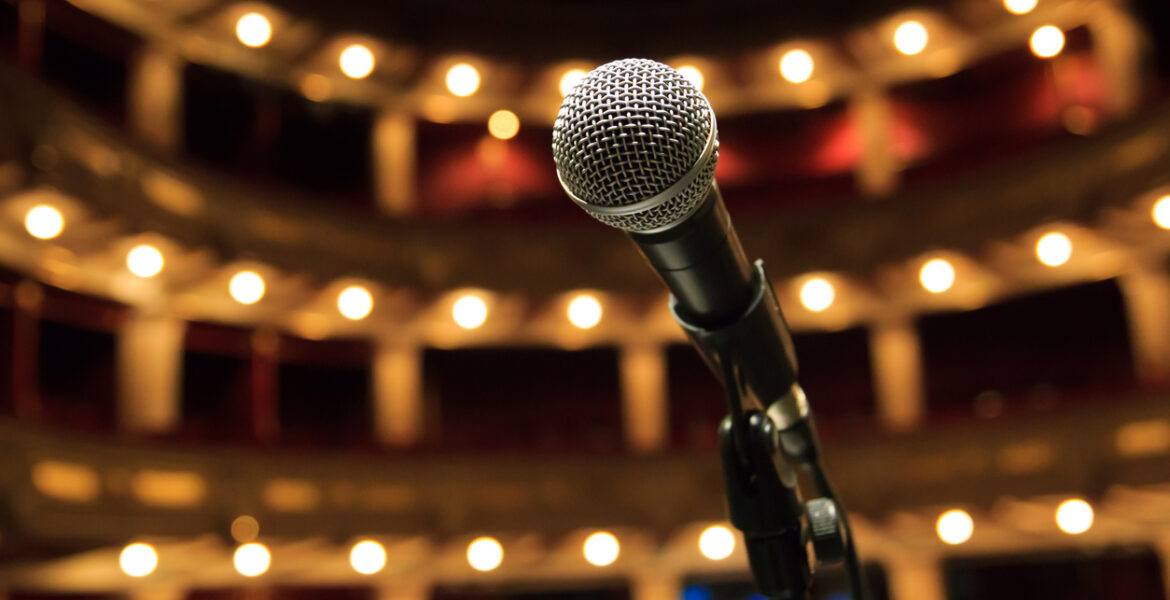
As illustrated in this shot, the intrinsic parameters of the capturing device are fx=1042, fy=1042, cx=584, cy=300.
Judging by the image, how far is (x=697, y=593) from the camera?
15609 mm

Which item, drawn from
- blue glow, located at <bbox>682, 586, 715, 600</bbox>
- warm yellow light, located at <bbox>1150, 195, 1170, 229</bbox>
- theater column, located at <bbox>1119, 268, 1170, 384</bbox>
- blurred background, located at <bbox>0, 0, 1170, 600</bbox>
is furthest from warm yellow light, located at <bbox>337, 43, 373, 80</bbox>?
theater column, located at <bbox>1119, 268, 1170, 384</bbox>

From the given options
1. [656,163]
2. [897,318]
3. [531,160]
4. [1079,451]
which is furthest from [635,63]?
[531,160]

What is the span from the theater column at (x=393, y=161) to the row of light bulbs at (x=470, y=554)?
5.09 meters

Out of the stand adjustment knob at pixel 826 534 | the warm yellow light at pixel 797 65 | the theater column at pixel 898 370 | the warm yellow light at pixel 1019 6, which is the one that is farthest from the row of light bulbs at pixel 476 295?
the stand adjustment knob at pixel 826 534

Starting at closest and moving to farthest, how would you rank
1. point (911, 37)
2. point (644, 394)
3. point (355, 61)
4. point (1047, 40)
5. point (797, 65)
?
point (1047, 40)
point (911, 37)
point (355, 61)
point (644, 394)
point (797, 65)

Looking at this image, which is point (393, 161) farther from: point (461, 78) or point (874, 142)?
point (874, 142)

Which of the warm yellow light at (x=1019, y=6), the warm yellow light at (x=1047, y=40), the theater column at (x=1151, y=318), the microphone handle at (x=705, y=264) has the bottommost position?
the microphone handle at (x=705, y=264)

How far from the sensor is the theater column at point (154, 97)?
13055 mm

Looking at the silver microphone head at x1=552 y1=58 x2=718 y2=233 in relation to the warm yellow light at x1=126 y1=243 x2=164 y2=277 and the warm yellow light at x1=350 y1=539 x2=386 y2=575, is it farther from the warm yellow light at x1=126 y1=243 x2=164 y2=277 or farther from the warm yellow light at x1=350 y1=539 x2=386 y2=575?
the warm yellow light at x1=350 y1=539 x2=386 y2=575

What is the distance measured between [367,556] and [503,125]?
7.50 meters

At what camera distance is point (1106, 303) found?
47.6 ft

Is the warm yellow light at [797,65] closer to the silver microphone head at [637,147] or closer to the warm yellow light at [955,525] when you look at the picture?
the warm yellow light at [955,525]

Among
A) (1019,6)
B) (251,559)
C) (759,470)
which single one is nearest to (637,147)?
(759,470)

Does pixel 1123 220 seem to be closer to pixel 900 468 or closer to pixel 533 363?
pixel 900 468
